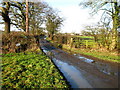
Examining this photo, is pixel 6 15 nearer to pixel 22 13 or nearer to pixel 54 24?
pixel 22 13

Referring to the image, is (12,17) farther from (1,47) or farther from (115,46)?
(115,46)

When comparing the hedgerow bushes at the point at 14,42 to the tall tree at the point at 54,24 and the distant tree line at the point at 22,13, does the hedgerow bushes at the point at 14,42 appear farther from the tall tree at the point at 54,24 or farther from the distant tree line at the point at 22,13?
the tall tree at the point at 54,24

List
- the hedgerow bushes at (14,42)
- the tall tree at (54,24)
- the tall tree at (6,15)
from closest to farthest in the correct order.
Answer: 1. the hedgerow bushes at (14,42)
2. the tall tree at (6,15)
3. the tall tree at (54,24)

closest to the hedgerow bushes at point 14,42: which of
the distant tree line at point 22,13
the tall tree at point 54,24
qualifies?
the distant tree line at point 22,13

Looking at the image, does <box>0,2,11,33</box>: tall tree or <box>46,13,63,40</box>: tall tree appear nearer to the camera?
<box>0,2,11,33</box>: tall tree

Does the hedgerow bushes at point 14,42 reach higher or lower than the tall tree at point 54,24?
lower

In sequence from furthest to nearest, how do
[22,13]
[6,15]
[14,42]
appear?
[22,13]
[6,15]
[14,42]

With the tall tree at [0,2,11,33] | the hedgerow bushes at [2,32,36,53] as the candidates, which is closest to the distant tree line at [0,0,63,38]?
the tall tree at [0,2,11,33]

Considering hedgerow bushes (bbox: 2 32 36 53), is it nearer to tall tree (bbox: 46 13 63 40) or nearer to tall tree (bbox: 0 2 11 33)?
tall tree (bbox: 0 2 11 33)

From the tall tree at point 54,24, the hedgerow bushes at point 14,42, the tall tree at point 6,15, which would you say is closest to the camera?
the hedgerow bushes at point 14,42

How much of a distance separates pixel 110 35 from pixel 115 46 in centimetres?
144

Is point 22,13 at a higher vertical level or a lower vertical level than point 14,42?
higher

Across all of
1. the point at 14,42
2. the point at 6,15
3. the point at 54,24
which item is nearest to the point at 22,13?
the point at 6,15

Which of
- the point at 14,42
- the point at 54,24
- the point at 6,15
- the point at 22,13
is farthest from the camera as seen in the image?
the point at 54,24
